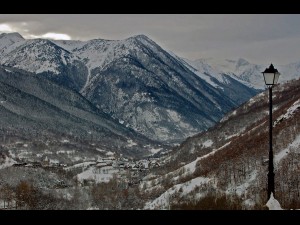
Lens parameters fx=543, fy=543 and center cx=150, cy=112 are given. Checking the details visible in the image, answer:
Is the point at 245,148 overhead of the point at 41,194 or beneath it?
overhead

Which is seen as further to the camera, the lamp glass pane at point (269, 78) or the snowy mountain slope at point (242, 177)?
the snowy mountain slope at point (242, 177)

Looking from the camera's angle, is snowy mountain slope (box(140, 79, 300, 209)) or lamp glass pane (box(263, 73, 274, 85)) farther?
snowy mountain slope (box(140, 79, 300, 209))

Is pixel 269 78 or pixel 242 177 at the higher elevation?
pixel 242 177

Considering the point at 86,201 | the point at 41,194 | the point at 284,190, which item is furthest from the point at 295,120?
the point at 41,194

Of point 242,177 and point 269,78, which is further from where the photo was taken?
point 242,177
